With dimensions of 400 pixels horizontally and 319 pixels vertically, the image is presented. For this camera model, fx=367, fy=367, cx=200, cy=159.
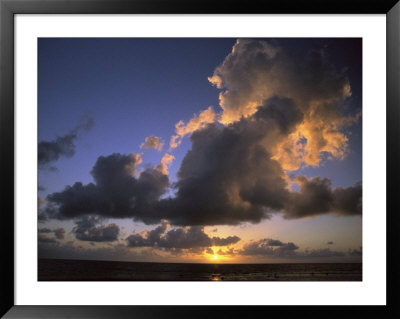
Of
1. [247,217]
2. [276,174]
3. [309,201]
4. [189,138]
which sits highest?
[189,138]

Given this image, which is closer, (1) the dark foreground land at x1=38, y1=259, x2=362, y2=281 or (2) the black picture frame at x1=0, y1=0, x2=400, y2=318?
(2) the black picture frame at x1=0, y1=0, x2=400, y2=318

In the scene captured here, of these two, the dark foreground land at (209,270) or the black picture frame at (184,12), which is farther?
the dark foreground land at (209,270)

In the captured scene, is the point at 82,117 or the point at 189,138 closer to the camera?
the point at 82,117

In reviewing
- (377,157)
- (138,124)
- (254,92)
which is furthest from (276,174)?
(377,157)

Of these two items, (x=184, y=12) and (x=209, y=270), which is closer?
(x=184, y=12)

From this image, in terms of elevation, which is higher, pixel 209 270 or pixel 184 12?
pixel 184 12

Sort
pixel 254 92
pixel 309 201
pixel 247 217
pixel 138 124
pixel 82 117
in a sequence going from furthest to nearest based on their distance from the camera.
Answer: pixel 247 217 < pixel 309 201 < pixel 138 124 < pixel 82 117 < pixel 254 92

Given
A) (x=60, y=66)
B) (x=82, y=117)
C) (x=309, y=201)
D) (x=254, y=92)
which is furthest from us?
(x=309, y=201)

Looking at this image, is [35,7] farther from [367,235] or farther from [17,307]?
[367,235]
